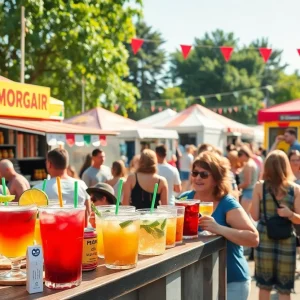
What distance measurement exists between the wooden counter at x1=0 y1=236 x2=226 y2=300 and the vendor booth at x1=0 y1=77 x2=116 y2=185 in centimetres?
273

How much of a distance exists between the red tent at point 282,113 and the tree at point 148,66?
1773 inches

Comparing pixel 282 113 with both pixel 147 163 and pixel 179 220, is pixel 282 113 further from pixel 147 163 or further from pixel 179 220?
pixel 179 220

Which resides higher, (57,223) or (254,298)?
(57,223)

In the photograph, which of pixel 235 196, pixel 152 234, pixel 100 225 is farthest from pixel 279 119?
pixel 100 225

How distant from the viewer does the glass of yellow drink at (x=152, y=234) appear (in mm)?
1875

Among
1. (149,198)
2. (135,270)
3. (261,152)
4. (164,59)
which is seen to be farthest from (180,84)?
(135,270)

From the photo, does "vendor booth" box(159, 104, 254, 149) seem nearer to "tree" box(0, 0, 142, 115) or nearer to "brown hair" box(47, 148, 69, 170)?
"tree" box(0, 0, 142, 115)

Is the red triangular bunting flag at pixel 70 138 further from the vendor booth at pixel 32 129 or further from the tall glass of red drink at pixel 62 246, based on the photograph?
the tall glass of red drink at pixel 62 246

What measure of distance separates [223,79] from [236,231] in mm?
54018

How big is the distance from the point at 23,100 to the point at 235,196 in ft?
7.34

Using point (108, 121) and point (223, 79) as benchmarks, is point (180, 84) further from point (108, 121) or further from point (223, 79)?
point (108, 121)

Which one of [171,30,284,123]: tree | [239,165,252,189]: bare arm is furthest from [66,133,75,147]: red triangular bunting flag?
[171,30,284,123]: tree

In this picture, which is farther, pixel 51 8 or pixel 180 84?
pixel 180 84

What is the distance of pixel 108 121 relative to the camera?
1212 cm
